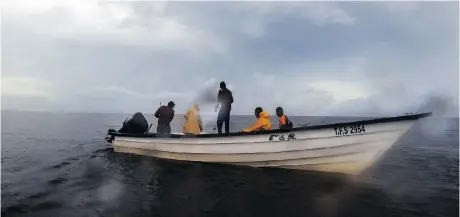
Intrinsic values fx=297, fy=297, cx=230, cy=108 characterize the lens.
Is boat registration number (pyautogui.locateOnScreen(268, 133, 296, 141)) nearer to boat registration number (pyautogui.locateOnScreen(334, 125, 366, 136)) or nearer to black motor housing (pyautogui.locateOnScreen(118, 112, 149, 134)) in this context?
boat registration number (pyautogui.locateOnScreen(334, 125, 366, 136))

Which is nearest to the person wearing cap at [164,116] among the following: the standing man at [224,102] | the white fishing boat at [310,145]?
the white fishing boat at [310,145]

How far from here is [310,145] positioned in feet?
32.1

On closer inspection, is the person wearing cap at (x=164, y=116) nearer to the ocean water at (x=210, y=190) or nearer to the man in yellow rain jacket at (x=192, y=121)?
the man in yellow rain jacket at (x=192, y=121)

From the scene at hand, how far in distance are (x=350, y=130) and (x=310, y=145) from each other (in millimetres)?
1332

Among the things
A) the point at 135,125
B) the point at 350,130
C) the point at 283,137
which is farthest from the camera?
the point at 135,125

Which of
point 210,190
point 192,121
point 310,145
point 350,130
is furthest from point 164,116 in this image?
point 350,130

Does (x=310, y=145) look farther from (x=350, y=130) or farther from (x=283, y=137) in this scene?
(x=350, y=130)

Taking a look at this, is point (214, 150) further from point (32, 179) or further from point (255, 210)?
point (32, 179)

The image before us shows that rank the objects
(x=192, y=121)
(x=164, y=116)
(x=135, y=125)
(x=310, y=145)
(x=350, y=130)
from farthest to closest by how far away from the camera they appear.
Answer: (x=135, y=125) → (x=164, y=116) → (x=192, y=121) → (x=310, y=145) → (x=350, y=130)

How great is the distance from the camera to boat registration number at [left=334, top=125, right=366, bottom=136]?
9.36 meters

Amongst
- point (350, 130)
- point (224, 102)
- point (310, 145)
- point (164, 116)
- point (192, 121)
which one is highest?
point (224, 102)

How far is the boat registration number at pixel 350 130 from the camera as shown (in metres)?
9.36

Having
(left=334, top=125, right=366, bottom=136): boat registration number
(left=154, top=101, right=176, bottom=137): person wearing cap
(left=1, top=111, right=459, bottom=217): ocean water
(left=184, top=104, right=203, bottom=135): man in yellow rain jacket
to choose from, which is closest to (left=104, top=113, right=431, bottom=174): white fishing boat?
(left=334, top=125, right=366, bottom=136): boat registration number

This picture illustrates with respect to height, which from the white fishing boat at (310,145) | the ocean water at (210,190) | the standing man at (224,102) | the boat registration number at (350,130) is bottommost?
the ocean water at (210,190)
